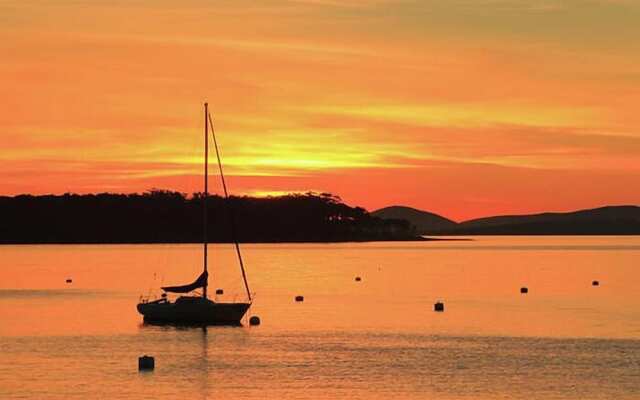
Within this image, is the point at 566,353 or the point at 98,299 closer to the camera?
the point at 566,353

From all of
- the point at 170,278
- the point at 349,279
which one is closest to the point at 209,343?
the point at 349,279

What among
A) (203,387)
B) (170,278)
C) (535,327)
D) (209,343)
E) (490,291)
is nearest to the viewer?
(203,387)

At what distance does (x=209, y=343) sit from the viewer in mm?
77750

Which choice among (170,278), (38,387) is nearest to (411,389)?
(38,387)

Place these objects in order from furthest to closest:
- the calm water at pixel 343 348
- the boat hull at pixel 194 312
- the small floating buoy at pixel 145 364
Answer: the boat hull at pixel 194 312 < the small floating buoy at pixel 145 364 < the calm water at pixel 343 348

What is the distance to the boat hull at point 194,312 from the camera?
84.6 meters

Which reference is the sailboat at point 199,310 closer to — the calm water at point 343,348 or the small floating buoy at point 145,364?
the calm water at point 343,348

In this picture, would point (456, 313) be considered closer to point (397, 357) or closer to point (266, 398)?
point (397, 357)

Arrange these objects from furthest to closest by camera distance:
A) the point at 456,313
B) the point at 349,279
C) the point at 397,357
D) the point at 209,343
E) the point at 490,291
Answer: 1. the point at 349,279
2. the point at 490,291
3. the point at 456,313
4. the point at 209,343
5. the point at 397,357

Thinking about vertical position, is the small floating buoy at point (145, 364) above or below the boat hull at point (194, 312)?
below

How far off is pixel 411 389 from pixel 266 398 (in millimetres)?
7130

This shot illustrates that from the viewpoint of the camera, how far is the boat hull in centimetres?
8462

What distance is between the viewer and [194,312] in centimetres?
8438

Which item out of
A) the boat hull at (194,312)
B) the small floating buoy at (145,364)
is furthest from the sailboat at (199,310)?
the small floating buoy at (145,364)
